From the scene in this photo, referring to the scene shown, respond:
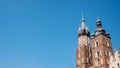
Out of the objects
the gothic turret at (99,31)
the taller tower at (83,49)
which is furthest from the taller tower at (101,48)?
the taller tower at (83,49)

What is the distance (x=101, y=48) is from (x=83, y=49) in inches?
463

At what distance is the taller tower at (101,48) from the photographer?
8444cm

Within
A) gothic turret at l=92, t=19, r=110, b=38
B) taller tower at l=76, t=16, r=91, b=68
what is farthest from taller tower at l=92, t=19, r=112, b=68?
taller tower at l=76, t=16, r=91, b=68

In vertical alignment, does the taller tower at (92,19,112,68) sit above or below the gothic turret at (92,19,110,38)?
below

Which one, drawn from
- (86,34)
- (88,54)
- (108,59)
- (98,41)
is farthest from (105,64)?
(86,34)

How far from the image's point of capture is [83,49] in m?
97.9

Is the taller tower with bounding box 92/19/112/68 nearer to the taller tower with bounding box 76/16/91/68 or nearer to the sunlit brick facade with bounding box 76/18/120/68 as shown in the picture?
the sunlit brick facade with bounding box 76/18/120/68

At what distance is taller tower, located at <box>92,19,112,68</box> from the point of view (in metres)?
84.4

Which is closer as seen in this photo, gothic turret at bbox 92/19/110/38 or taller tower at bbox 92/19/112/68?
taller tower at bbox 92/19/112/68

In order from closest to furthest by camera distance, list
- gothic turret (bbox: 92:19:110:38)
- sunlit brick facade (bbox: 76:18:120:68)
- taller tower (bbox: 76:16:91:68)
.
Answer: sunlit brick facade (bbox: 76:18:120:68)
gothic turret (bbox: 92:19:110:38)
taller tower (bbox: 76:16:91:68)

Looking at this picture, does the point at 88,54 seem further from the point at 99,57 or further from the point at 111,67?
the point at 111,67

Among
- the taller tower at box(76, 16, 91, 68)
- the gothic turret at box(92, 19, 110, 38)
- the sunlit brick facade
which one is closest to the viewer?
the sunlit brick facade

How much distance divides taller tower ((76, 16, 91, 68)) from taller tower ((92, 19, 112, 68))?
23.9 feet

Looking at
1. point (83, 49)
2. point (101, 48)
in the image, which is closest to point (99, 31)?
point (101, 48)
